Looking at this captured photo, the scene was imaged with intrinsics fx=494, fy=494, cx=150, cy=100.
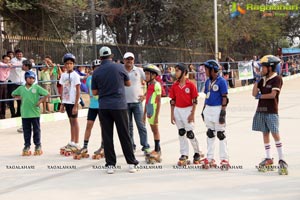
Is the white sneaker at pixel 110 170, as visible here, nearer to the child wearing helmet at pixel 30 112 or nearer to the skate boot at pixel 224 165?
the skate boot at pixel 224 165

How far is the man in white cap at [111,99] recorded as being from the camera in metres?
6.53

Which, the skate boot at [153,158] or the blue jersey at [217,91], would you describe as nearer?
the blue jersey at [217,91]

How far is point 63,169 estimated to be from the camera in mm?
7074

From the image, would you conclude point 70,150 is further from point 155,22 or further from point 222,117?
point 155,22

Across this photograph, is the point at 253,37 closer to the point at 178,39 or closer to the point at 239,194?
the point at 178,39

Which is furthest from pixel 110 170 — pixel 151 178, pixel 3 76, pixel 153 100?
pixel 3 76

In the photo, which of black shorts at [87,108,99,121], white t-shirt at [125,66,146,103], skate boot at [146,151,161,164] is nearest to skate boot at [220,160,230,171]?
skate boot at [146,151,161,164]

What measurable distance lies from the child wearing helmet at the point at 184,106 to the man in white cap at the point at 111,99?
0.77 meters

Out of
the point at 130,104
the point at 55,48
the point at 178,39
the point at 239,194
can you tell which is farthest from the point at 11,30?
the point at 239,194

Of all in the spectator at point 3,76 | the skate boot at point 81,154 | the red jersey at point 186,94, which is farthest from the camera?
the spectator at point 3,76

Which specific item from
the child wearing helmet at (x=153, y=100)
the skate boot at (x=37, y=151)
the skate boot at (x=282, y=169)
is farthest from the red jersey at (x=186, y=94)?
the skate boot at (x=37, y=151)

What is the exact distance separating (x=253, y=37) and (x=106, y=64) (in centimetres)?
3408

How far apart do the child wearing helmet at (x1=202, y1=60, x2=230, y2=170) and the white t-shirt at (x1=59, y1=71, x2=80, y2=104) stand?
7.53ft

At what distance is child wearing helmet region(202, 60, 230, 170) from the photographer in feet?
21.8
